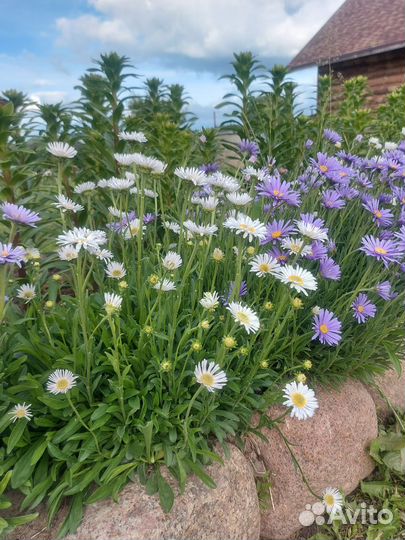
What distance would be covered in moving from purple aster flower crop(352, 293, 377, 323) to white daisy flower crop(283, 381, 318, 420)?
59cm

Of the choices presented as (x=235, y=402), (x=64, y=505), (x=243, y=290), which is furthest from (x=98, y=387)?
(x=243, y=290)

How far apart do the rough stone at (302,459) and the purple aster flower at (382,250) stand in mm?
796

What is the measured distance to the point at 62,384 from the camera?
1.70m

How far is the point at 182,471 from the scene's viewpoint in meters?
1.70

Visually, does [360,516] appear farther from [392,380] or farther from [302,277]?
[302,277]

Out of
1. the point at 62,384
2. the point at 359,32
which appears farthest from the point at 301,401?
the point at 359,32

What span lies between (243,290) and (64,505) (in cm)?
116

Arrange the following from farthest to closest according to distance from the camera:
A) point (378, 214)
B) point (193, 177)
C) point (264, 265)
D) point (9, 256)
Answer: point (378, 214), point (193, 177), point (264, 265), point (9, 256)

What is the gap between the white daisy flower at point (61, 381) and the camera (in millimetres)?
1685

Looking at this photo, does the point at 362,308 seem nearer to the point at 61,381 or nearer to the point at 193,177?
the point at 193,177

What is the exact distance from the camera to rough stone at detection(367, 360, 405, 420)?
112 inches

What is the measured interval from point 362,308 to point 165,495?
1.17 meters

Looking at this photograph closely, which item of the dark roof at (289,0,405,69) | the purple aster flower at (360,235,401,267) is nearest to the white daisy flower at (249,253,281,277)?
the purple aster flower at (360,235,401,267)

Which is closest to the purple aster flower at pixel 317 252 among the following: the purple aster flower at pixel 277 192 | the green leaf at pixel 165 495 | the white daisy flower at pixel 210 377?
the purple aster flower at pixel 277 192
